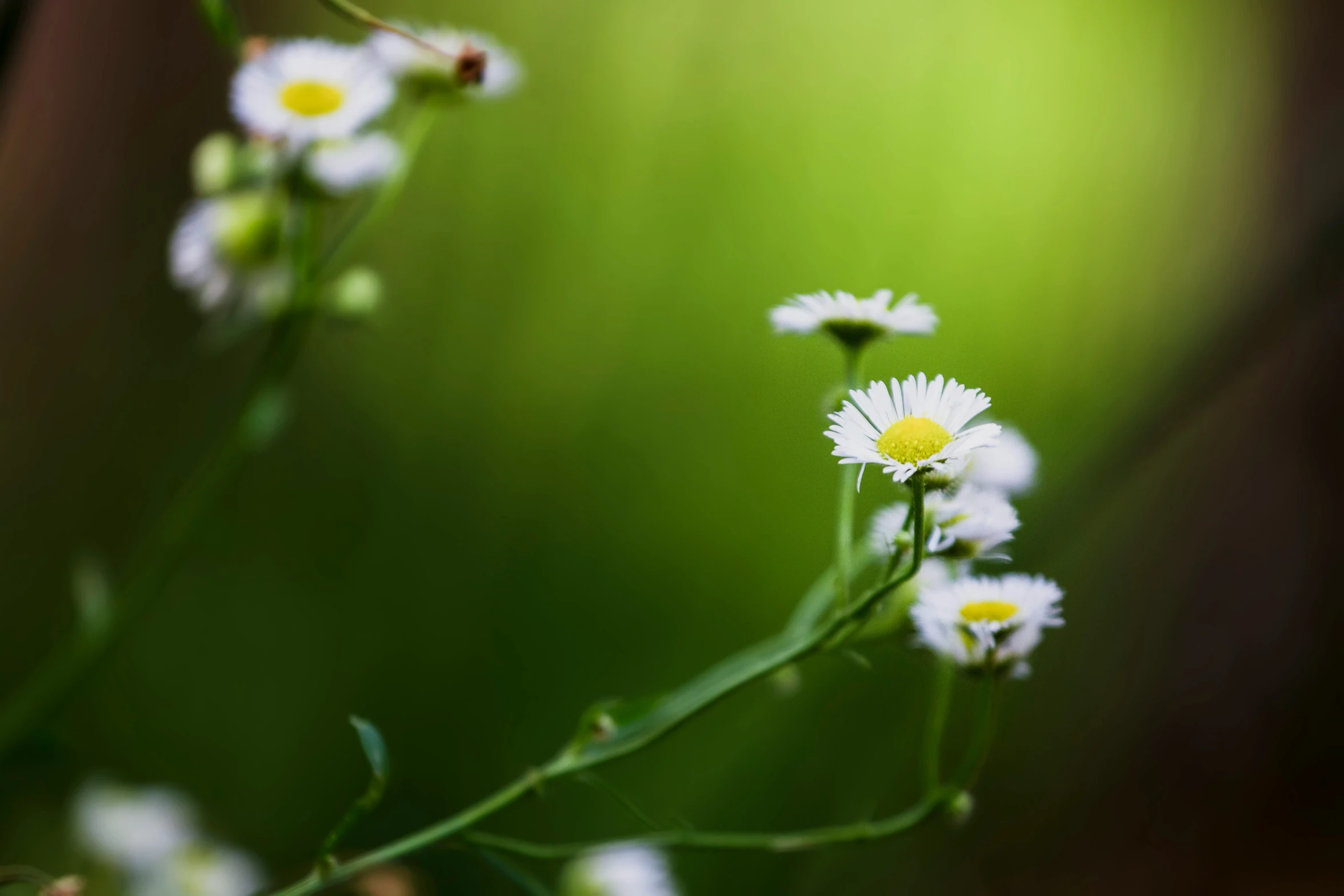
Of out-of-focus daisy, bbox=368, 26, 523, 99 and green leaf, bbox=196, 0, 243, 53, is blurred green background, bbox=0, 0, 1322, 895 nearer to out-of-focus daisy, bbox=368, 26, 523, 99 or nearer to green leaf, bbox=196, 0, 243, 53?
out-of-focus daisy, bbox=368, 26, 523, 99

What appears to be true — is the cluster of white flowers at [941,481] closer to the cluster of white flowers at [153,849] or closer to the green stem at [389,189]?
the green stem at [389,189]

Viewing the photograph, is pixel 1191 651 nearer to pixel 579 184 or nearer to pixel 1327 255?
pixel 1327 255

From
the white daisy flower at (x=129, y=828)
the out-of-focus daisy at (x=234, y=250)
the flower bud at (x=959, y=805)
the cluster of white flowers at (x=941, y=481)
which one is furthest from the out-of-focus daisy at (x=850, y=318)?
the white daisy flower at (x=129, y=828)

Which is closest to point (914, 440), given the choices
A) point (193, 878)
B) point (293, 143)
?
point (293, 143)

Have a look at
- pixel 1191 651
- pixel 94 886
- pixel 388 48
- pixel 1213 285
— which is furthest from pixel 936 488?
pixel 1191 651

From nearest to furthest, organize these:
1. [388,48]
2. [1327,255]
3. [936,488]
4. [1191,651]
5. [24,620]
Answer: [936,488]
[388,48]
[1327,255]
[24,620]
[1191,651]

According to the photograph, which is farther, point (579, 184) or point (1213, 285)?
point (579, 184)
